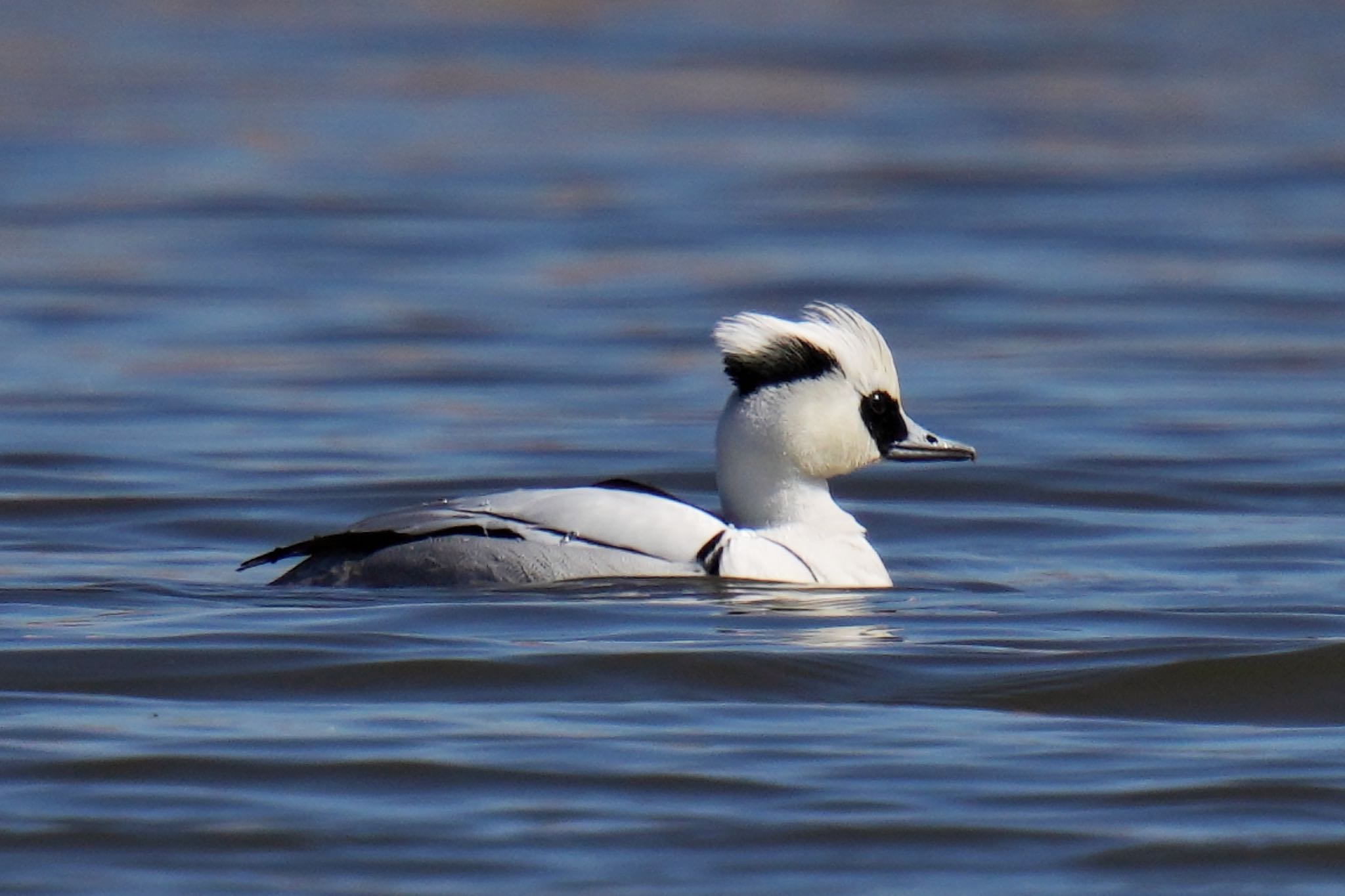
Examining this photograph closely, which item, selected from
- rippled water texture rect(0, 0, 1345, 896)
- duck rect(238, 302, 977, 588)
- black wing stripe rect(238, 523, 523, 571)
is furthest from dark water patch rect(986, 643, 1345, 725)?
black wing stripe rect(238, 523, 523, 571)

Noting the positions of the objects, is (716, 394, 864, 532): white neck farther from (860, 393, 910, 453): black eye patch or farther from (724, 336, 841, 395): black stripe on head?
(860, 393, 910, 453): black eye patch

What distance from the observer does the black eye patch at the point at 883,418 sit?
880 centimetres

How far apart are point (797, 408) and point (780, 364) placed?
0.15m

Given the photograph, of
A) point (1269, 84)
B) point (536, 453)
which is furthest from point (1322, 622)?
point (1269, 84)

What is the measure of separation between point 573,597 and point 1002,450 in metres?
4.39

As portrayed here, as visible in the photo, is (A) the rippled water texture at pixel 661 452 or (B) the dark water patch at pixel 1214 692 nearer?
(A) the rippled water texture at pixel 661 452

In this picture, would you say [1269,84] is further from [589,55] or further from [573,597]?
[573,597]

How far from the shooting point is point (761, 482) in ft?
28.6

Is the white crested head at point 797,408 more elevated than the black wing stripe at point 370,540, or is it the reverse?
the white crested head at point 797,408

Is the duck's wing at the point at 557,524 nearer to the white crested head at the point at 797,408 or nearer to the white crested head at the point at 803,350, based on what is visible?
the white crested head at the point at 797,408

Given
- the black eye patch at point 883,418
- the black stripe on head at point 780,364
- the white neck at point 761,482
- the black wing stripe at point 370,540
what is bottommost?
the black wing stripe at point 370,540

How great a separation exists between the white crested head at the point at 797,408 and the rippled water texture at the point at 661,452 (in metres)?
0.47

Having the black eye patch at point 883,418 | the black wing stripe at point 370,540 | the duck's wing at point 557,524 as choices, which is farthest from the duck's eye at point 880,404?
the black wing stripe at point 370,540

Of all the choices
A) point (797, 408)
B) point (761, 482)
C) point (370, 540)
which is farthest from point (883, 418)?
point (370, 540)
